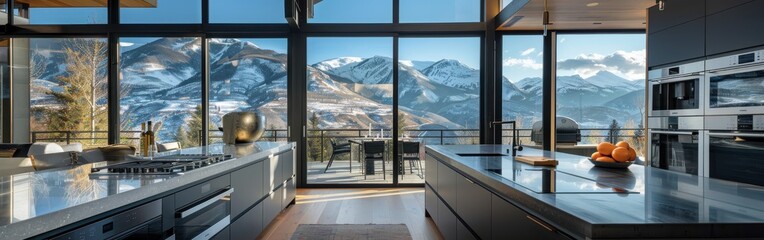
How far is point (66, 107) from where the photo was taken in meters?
5.91

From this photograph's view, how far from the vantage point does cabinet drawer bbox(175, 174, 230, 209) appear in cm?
186

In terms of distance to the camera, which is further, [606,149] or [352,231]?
[352,231]

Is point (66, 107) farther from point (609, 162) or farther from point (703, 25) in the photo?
point (703, 25)

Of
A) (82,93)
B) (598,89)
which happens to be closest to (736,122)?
(598,89)

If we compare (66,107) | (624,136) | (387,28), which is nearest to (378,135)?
(387,28)

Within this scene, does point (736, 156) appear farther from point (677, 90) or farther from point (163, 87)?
point (163, 87)

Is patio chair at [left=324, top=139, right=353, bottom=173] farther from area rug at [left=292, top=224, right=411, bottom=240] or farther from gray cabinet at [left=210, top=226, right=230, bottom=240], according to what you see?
gray cabinet at [left=210, top=226, right=230, bottom=240]

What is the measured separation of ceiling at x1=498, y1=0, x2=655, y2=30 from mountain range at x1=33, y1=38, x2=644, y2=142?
2.55ft

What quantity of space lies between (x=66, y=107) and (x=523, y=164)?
6.46 m

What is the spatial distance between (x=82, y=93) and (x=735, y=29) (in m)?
7.54

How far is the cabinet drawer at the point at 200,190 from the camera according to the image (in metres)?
1.86

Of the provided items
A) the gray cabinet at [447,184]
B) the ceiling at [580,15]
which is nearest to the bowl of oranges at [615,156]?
the gray cabinet at [447,184]

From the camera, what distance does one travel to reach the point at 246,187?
9.59 feet

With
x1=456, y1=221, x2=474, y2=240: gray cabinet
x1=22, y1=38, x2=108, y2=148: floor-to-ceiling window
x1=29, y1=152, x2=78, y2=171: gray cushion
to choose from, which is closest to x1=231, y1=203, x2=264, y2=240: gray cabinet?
x1=29, y1=152, x2=78, y2=171: gray cushion
